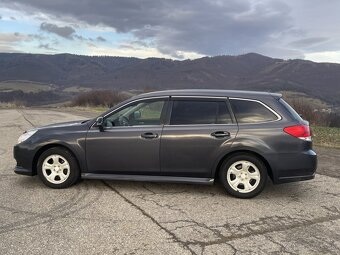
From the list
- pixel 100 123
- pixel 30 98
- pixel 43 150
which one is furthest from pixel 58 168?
pixel 30 98

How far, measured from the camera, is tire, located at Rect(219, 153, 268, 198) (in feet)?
19.6

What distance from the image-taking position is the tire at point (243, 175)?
19.6 feet

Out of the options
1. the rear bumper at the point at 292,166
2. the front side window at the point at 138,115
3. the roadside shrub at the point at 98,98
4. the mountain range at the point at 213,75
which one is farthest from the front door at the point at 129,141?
the mountain range at the point at 213,75

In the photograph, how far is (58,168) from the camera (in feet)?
20.9

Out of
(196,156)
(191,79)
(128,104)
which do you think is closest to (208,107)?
(196,156)

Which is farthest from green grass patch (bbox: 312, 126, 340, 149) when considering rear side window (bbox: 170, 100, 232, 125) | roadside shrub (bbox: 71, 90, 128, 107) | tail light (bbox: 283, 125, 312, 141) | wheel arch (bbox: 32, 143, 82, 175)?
roadside shrub (bbox: 71, 90, 128, 107)

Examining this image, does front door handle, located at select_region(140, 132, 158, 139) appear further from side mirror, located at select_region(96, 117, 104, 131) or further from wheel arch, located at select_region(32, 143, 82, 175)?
wheel arch, located at select_region(32, 143, 82, 175)

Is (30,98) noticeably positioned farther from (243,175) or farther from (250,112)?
(243,175)

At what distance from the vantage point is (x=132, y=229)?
185 inches

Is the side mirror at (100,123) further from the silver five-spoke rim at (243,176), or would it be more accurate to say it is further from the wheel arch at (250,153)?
the silver five-spoke rim at (243,176)

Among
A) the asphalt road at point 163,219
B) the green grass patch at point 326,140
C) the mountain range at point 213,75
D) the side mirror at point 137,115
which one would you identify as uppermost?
the mountain range at point 213,75

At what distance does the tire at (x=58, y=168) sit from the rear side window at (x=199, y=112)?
5.53 feet

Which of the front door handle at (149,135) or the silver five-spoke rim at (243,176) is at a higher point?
the front door handle at (149,135)

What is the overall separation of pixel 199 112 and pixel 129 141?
1.14 meters
